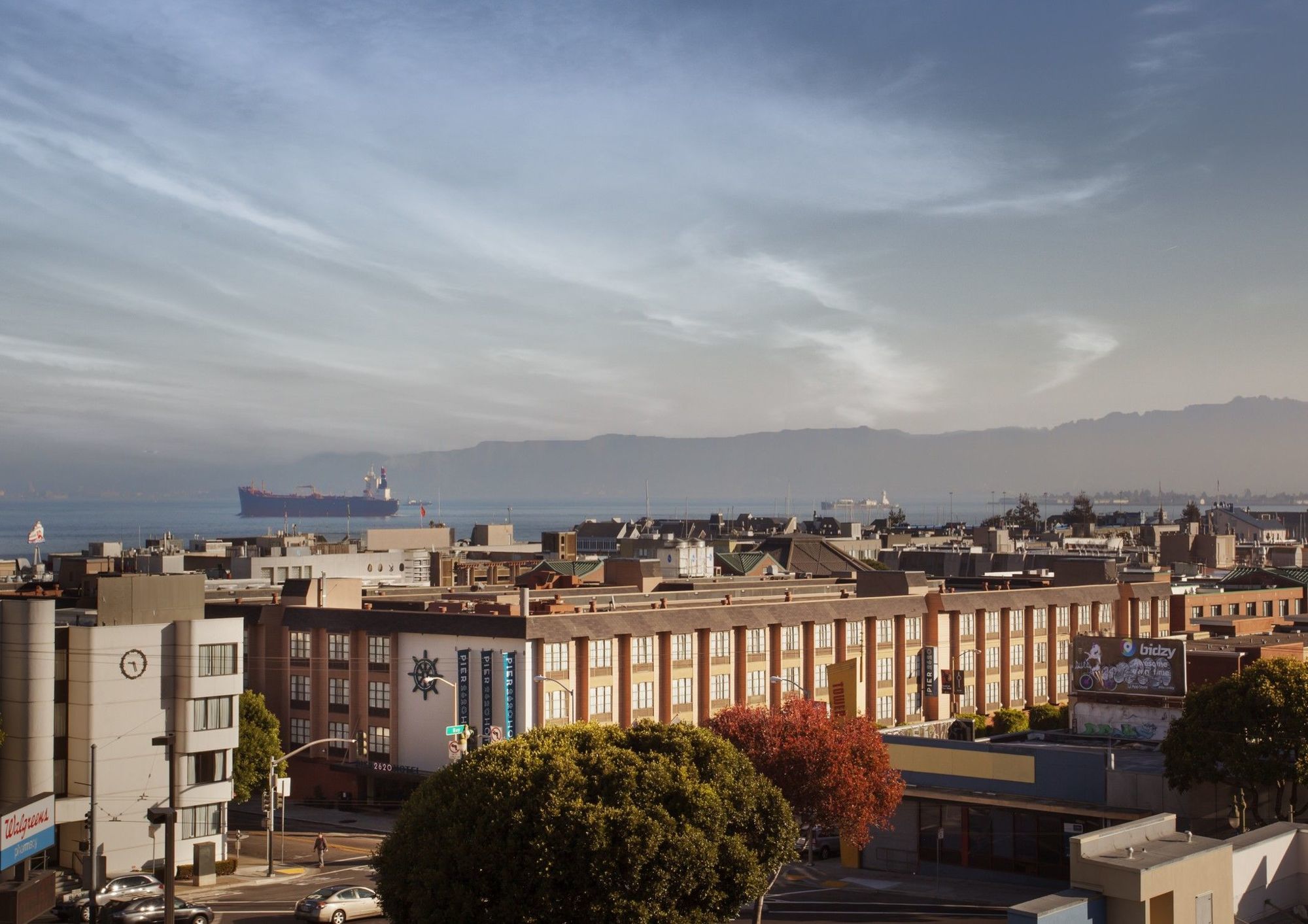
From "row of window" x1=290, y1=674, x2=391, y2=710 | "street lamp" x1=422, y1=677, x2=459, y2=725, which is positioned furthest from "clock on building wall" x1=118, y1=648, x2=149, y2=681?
"row of window" x1=290, y1=674, x2=391, y2=710

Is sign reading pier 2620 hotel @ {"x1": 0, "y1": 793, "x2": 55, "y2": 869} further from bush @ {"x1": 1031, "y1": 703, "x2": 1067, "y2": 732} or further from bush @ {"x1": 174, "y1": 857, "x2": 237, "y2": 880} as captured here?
Answer: bush @ {"x1": 1031, "y1": 703, "x2": 1067, "y2": 732}

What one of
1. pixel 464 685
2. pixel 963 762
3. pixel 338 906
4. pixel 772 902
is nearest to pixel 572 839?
pixel 338 906

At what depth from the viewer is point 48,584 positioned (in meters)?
98.8

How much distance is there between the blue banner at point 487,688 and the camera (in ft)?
A: 255

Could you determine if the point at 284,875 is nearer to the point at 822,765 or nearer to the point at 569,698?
the point at 569,698

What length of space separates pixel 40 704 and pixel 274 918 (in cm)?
1511

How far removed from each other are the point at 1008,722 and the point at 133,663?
55347mm

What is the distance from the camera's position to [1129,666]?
2781 inches

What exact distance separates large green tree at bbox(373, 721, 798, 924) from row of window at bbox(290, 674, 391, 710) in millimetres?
44433

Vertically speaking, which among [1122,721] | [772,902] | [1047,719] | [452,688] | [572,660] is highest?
[572,660]

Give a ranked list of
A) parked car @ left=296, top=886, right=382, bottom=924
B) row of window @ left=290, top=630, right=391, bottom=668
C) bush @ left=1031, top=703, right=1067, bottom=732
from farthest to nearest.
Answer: bush @ left=1031, top=703, right=1067, bottom=732 → row of window @ left=290, top=630, right=391, bottom=668 → parked car @ left=296, top=886, right=382, bottom=924

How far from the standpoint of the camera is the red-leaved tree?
57.4 m

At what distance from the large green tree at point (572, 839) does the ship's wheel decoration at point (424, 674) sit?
4071cm

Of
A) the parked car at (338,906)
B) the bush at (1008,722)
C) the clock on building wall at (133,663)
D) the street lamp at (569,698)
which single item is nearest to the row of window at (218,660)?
the clock on building wall at (133,663)
